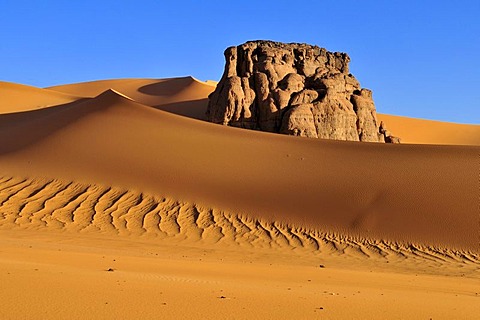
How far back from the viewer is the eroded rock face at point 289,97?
93.6 ft

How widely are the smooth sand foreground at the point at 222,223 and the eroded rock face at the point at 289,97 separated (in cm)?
507

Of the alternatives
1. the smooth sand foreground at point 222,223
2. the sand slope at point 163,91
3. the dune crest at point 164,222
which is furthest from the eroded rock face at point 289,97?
the sand slope at point 163,91

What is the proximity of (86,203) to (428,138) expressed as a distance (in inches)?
1814

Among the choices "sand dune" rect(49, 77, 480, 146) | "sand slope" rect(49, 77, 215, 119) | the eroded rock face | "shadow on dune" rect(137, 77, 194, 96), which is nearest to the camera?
the eroded rock face

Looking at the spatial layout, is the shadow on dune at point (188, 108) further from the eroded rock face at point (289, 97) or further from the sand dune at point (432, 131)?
the sand dune at point (432, 131)

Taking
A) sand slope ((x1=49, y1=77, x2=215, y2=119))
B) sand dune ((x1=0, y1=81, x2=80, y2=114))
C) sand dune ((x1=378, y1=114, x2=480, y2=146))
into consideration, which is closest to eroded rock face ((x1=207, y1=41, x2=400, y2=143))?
sand slope ((x1=49, y1=77, x2=215, y2=119))

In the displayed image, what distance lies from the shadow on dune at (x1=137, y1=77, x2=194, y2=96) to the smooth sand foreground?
4153 centimetres

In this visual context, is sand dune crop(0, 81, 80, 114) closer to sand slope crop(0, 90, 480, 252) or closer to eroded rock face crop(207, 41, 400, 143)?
eroded rock face crop(207, 41, 400, 143)

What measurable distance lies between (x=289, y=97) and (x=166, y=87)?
44.7 m

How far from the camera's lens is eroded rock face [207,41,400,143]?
28516 mm

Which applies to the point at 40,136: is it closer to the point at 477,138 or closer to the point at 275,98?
the point at 275,98

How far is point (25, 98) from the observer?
54.5 m

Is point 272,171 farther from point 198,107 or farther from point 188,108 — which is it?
point 188,108

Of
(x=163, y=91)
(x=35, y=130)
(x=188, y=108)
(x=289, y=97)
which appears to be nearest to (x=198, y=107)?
(x=188, y=108)
